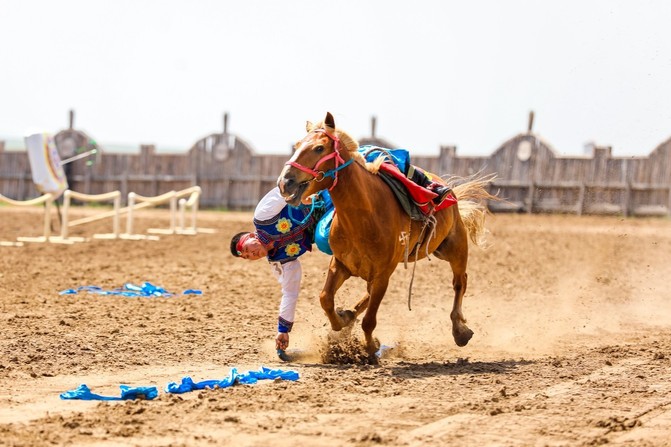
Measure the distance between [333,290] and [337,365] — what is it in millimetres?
614

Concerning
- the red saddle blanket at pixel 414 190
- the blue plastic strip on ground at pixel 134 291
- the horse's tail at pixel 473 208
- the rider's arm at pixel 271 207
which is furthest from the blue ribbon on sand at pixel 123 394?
the blue plastic strip on ground at pixel 134 291

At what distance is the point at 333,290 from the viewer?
7.87m

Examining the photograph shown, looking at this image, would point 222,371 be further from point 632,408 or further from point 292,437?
point 632,408

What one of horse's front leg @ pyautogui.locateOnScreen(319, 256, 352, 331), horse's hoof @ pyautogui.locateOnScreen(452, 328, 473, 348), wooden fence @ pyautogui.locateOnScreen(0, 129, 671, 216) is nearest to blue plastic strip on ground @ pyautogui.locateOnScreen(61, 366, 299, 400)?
horse's front leg @ pyautogui.locateOnScreen(319, 256, 352, 331)

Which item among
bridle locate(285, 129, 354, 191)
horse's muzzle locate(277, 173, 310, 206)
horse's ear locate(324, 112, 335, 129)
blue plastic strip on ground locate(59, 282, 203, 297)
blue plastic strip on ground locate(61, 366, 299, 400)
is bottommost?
blue plastic strip on ground locate(59, 282, 203, 297)

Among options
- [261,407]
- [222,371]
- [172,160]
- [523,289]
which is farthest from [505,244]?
[172,160]

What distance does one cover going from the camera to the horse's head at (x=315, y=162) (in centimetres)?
707

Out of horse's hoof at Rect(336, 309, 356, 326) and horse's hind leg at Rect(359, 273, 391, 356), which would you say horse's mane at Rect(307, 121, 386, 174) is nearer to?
horse's hind leg at Rect(359, 273, 391, 356)

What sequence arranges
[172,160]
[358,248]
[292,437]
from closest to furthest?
1. [292,437]
2. [358,248]
3. [172,160]

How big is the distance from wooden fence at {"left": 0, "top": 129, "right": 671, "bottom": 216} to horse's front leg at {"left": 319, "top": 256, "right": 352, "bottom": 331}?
17.1 metres

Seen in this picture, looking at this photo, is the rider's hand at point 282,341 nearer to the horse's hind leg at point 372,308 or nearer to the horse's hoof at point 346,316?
the horse's hoof at point 346,316

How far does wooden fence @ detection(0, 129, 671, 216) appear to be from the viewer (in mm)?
28094

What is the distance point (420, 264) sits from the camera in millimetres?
15734

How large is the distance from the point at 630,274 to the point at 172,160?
2153 centimetres
